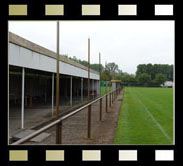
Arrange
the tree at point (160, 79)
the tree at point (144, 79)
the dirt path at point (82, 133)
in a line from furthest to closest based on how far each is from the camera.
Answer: the tree at point (144, 79) → the tree at point (160, 79) → the dirt path at point (82, 133)

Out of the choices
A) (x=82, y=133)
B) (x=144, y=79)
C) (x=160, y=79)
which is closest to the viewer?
(x=82, y=133)

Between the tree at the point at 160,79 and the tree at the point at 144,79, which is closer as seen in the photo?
the tree at the point at 160,79

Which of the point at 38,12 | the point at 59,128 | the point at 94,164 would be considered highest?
the point at 38,12

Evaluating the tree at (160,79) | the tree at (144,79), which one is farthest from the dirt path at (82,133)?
the tree at (144,79)

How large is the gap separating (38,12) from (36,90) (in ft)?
50.9

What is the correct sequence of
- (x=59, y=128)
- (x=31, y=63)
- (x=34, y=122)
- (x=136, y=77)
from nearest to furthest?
(x=59, y=128), (x=31, y=63), (x=34, y=122), (x=136, y=77)

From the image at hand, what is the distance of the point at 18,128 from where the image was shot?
6.84 metres

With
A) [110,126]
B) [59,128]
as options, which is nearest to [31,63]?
[110,126]

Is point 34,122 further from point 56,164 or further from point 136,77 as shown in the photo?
point 136,77

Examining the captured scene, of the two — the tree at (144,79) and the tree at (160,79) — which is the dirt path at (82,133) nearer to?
the tree at (160,79)

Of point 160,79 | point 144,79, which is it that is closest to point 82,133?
point 160,79

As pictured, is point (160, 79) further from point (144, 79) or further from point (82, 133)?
point (82, 133)

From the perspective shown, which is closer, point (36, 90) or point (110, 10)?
point (110, 10)

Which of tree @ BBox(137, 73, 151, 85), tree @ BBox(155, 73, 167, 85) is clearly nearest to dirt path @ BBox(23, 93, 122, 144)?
tree @ BBox(155, 73, 167, 85)
